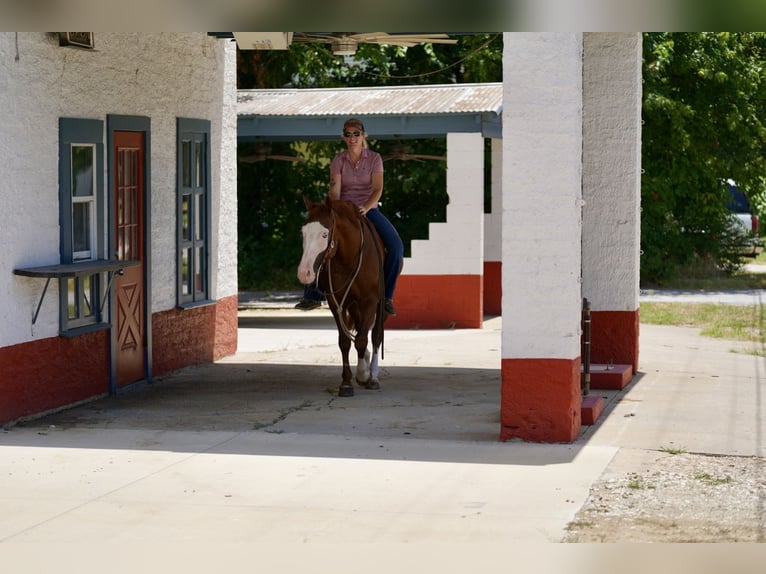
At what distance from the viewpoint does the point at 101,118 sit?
12328 millimetres

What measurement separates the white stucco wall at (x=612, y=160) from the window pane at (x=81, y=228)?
14.7 ft

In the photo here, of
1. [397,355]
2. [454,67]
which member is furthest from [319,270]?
[454,67]

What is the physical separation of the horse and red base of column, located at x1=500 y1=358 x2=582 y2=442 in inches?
88.5

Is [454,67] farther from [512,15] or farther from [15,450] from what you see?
[512,15]

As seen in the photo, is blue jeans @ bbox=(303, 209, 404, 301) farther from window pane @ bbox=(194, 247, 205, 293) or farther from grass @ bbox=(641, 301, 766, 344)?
grass @ bbox=(641, 301, 766, 344)

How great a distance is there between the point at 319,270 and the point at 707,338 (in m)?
6.94

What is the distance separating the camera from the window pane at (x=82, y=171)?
1204 cm

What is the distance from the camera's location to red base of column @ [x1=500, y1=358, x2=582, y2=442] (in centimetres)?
989

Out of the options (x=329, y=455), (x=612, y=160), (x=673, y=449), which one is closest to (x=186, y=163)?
(x=612, y=160)

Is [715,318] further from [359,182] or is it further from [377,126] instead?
[359,182]

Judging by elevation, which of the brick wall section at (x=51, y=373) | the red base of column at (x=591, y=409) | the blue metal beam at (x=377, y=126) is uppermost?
the blue metal beam at (x=377, y=126)

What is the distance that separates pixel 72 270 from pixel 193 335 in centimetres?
353

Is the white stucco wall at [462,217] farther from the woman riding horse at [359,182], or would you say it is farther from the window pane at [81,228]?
the window pane at [81,228]

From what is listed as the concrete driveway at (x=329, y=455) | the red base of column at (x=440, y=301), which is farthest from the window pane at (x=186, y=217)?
the red base of column at (x=440, y=301)
